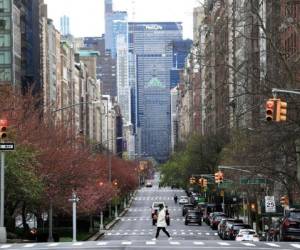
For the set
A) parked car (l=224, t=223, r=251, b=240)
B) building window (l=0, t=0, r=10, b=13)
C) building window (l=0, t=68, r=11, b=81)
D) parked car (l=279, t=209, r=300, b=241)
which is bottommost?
parked car (l=224, t=223, r=251, b=240)

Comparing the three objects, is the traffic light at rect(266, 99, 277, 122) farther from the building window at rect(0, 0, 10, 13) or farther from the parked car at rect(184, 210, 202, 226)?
the building window at rect(0, 0, 10, 13)

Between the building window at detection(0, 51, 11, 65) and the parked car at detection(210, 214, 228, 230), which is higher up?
the building window at detection(0, 51, 11, 65)

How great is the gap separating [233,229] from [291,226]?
2053 cm

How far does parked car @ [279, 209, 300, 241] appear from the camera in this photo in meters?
34.8

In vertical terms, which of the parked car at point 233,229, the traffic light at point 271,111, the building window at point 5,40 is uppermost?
the building window at point 5,40

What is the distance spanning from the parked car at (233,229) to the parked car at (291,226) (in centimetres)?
1814

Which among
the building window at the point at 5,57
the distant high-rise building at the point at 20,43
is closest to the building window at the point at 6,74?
the distant high-rise building at the point at 20,43

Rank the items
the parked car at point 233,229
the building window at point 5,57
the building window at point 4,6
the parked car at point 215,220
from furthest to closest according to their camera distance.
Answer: the building window at point 4,6, the building window at point 5,57, the parked car at point 215,220, the parked car at point 233,229

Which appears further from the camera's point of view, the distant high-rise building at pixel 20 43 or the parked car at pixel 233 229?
the distant high-rise building at pixel 20 43

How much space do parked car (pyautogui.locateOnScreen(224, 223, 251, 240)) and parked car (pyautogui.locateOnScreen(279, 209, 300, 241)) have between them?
1814 centimetres

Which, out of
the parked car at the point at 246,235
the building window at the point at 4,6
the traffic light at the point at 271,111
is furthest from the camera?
the building window at the point at 4,6

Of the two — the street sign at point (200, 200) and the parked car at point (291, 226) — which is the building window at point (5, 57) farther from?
the parked car at point (291, 226)

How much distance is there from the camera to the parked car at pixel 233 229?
54.4 meters

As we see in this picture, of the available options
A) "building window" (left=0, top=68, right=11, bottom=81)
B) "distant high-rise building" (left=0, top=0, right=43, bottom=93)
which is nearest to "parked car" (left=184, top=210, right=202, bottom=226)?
"distant high-rise building" (left=0, top=0, right=43, bottom=93)
